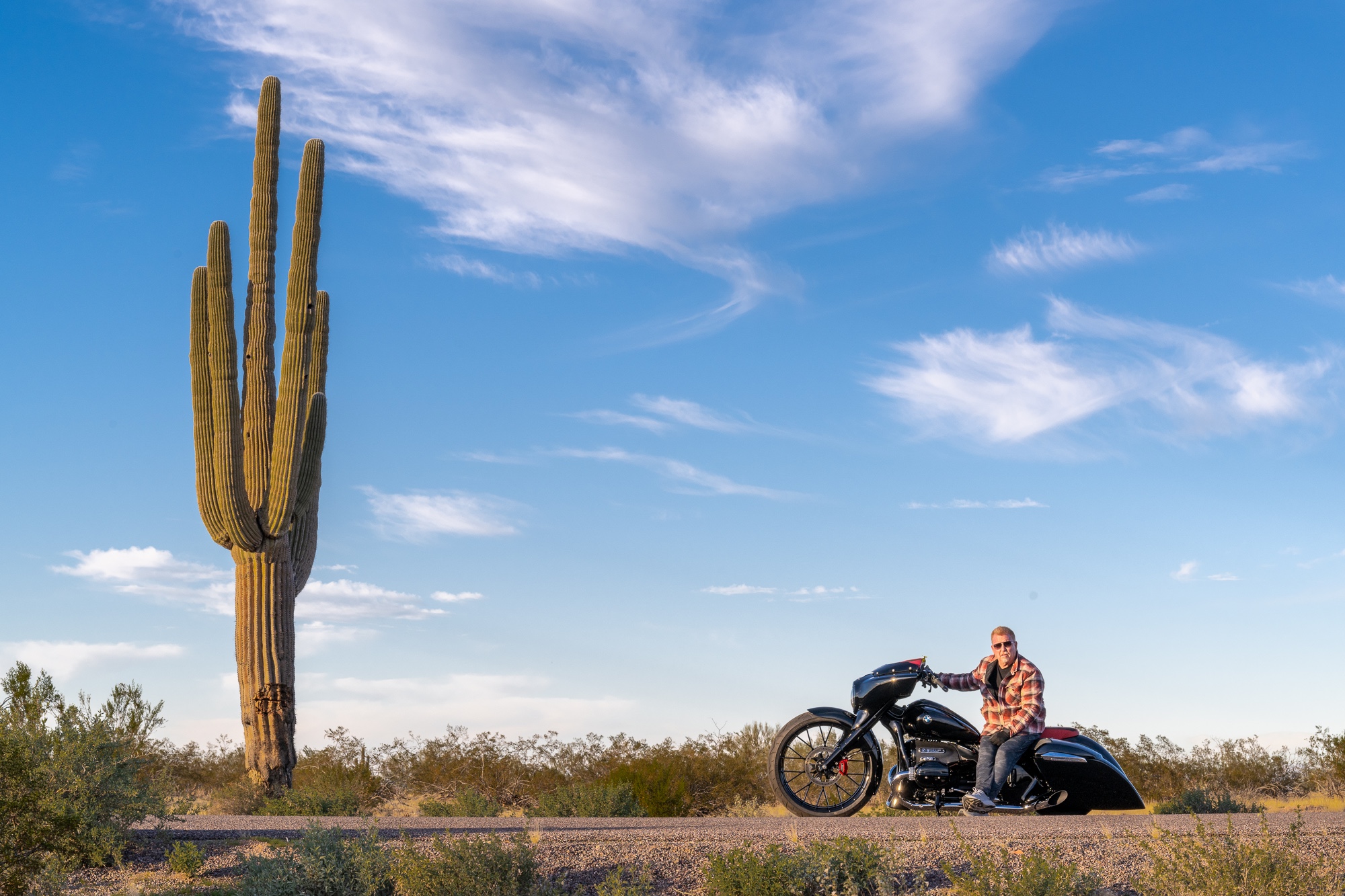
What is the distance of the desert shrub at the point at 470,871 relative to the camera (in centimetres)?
729

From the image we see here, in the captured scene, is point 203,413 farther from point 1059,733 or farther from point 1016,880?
point 1016,880

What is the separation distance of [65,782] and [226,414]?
9.28 meters

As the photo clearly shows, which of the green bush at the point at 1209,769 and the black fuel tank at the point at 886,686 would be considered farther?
the green bush at the point at 1209,769

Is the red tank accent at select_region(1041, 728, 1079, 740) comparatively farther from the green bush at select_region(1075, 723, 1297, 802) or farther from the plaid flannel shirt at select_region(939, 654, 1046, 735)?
the green bush at select_region(1075, 723, 1297, 802)

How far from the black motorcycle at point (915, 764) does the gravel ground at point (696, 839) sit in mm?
291

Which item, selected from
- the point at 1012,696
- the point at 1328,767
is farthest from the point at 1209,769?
the point at 1012,696

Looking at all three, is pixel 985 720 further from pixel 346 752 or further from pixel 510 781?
pixel 346 752

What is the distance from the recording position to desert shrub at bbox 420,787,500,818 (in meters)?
14.3

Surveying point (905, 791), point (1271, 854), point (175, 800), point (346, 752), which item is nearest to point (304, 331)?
point (346, 752)

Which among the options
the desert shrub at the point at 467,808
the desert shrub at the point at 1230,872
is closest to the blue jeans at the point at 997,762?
the desert shrub at the point at 1230,872

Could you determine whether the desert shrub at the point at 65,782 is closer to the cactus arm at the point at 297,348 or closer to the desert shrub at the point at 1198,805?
the cactus arm at the point at 297,348

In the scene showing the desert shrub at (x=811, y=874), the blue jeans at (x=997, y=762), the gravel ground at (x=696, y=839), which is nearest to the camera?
the desert shrub at (x=811, y=874)

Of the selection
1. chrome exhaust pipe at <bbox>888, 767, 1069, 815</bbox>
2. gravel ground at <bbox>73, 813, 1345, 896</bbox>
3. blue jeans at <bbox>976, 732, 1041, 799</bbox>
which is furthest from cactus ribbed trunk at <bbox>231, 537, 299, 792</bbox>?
blue jeans at <bbox>976, 732, 1041, 799</bbox>

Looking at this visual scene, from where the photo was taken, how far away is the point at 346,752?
71.6 feet
